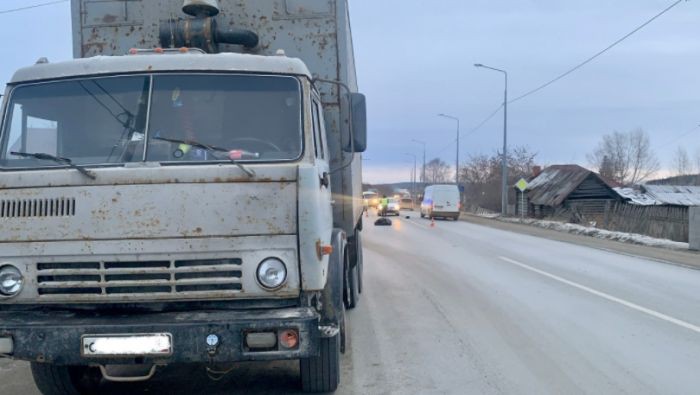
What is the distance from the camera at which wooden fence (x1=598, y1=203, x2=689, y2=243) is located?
966 inches

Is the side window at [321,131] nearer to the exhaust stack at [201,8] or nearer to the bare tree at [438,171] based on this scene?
the exhaust stack at [201,8]

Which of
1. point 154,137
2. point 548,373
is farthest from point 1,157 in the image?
point 548,373

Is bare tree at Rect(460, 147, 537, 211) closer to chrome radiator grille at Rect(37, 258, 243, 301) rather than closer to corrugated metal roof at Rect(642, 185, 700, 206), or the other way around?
corrugated metal roof at Rect(642, 185, 700, 206)

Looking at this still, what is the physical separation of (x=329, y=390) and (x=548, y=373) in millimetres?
Result: 2038

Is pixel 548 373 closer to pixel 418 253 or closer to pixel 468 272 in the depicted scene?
pixel 468 272

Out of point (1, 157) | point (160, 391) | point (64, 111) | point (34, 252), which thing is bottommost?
point (160, 391)

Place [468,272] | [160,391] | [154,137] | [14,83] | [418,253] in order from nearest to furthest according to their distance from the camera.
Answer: [154,137]
[14,83]
[160,391]
[468,272]
[418,253]

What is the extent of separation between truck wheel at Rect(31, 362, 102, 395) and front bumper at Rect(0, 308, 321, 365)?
94cm

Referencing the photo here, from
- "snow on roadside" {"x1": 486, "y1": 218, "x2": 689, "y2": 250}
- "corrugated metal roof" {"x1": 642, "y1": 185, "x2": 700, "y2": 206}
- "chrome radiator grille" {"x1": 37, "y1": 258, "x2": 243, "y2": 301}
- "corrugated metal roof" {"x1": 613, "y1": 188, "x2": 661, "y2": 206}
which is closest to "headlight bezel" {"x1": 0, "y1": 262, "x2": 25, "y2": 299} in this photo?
"chrome radiator grille" {"x1": 37, "y1": 258, "x2": 243, "y2": 301}

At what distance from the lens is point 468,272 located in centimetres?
1234

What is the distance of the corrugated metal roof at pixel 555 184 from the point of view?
42.7 meters

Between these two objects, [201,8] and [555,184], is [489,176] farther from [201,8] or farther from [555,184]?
[201,8]

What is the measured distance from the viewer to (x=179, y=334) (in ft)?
12.8

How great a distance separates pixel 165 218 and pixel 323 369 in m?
1.68
